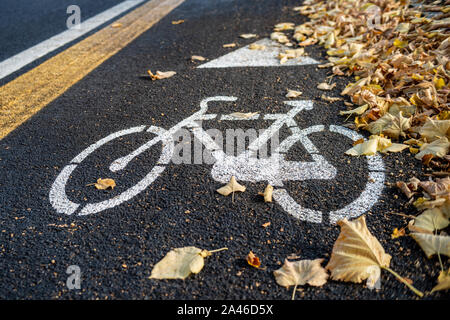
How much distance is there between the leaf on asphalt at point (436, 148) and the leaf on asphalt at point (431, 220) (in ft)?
1.68

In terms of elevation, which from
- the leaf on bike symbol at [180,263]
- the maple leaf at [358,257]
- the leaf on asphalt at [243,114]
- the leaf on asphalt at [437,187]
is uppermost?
the leaf on asphalt at [437,187]

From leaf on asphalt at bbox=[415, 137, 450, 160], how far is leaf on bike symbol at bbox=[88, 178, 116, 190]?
6.27 ft

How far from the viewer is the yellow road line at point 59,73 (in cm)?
335

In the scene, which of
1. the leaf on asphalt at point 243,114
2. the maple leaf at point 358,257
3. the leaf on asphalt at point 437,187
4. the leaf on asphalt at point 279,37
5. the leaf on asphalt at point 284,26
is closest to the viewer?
the maple leaf at point 358,257

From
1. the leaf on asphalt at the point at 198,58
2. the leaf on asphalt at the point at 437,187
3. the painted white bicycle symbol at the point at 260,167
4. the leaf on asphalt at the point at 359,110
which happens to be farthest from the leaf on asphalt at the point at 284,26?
the leaf on asphalt at the point at 437,187

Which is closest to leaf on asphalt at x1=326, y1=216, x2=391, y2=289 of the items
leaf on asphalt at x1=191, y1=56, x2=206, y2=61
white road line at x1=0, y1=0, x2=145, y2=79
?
leaf on asphalt at x1=191, y1=56, x2=206, y2=61

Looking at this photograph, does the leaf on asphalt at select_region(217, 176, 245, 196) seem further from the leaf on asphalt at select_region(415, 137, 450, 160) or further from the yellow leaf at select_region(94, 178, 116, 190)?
the leaf on asphalt at select_region(415, 137, 450, 160)

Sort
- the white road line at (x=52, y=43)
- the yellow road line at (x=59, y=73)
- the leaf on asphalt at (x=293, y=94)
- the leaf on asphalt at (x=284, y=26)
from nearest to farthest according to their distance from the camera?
the leaf on asphalt at (x=293, y=94)
the yellow road line at (x=59, y=73)
the white road line at (x=52, y=43)
the leaf on asphalt at (x=284, y=26)

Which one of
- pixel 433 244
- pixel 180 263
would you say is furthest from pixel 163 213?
pixel 433 244

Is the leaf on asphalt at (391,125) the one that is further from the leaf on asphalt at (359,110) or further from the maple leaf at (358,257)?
the maple leaf at (358,257)

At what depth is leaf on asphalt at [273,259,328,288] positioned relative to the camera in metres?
1.62

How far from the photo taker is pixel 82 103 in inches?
133
